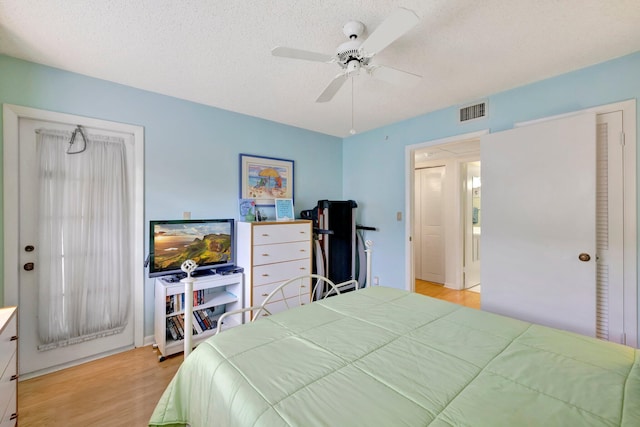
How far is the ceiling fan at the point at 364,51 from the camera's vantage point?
1.23 metres

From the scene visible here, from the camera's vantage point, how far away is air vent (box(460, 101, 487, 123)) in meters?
2.66

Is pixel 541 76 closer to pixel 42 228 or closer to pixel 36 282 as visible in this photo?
→ pixel 42 228

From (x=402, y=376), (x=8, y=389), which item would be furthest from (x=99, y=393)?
(x=402, y=376)

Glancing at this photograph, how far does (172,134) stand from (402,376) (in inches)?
111

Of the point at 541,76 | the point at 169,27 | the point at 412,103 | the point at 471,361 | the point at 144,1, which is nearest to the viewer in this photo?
the point at 471,361

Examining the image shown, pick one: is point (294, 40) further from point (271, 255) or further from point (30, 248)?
point (30, 248)

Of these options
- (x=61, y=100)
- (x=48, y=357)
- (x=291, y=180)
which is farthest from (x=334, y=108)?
(x=48, y=357)

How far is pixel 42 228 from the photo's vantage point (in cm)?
211

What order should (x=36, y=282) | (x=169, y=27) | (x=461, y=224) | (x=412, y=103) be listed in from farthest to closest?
(x=461, y=224) < (x=412, y=103) < (x=36, y=282) < (x=169, y=27)

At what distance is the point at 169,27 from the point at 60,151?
1451mm

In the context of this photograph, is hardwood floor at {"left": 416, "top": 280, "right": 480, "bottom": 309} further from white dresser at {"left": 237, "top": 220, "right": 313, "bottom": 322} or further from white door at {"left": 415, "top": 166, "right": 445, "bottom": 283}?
white dresser at {"left": 237, "top": 220, "right": 313, "bottom": 322}

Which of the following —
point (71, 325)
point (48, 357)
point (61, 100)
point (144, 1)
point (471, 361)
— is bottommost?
point (48, 357)

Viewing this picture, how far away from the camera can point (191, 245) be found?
107 inches

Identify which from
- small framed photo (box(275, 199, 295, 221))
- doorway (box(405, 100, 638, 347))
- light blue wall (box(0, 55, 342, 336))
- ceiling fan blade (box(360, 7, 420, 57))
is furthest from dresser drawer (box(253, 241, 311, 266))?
doorway (box(405, 100, 638, 347))
